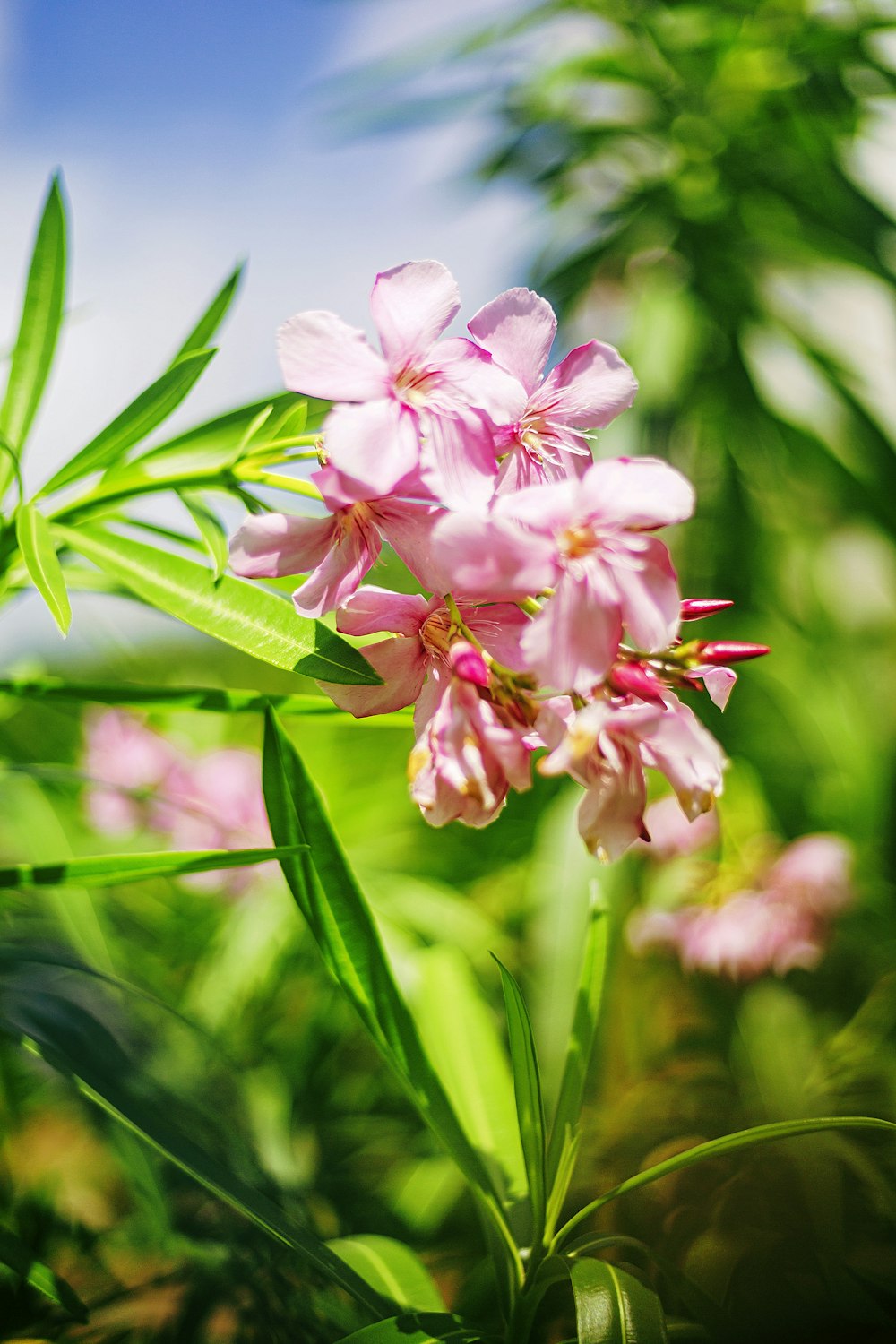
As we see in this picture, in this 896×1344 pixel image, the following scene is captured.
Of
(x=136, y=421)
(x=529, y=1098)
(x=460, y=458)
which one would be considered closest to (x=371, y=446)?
(x=460, y=458)

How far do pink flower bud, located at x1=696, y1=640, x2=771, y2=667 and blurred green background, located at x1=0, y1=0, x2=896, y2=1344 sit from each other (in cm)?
46

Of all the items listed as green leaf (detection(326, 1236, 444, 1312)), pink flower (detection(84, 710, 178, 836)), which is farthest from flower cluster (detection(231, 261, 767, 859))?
pink flower (detection(84, 710, 178, 836))

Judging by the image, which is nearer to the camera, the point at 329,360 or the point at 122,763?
the point at 329,360

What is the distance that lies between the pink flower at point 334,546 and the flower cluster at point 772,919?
2.71 ft

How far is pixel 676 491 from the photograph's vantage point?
0.38 metres

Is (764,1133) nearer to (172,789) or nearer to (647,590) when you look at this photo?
(647,590)

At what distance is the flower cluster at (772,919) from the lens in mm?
1080

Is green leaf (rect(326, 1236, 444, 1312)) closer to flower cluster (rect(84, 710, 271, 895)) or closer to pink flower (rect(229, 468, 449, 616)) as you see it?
pink flower (rect(229, 468, 449, 616))

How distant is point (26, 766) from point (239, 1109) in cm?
35

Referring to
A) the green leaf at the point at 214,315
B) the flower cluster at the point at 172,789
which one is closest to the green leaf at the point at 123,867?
the green leaf at the point at 214,315

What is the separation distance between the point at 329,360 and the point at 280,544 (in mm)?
88

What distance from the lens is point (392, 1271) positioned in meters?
0.59

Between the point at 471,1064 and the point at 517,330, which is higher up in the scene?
the point at 517,330

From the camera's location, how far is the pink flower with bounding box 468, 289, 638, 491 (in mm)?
434
